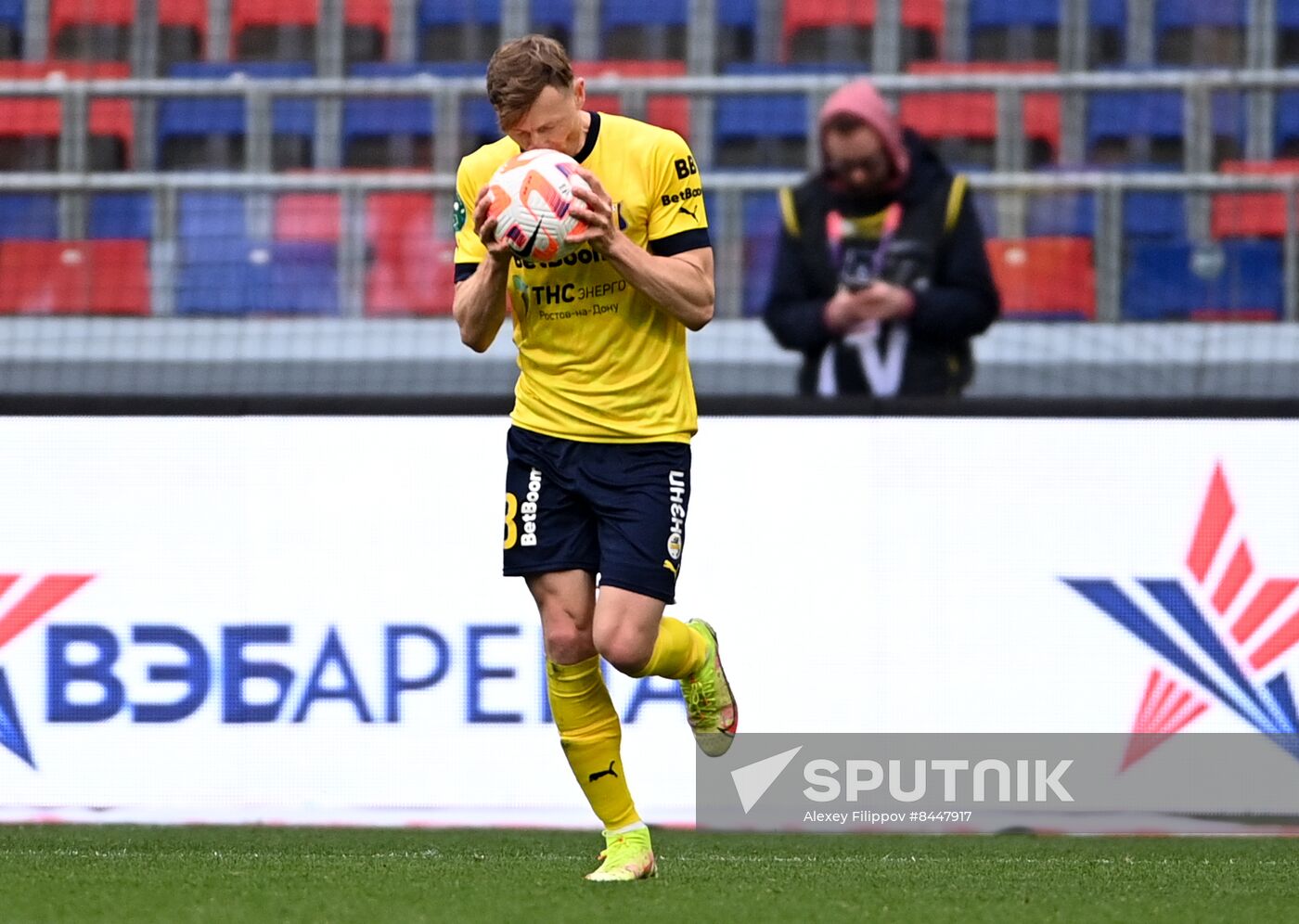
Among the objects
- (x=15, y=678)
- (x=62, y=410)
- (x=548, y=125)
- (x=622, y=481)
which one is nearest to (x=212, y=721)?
(x=15, y=678)

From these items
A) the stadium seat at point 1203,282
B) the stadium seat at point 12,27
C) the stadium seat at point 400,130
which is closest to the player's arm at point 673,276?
the stadium seat at point 1203,282

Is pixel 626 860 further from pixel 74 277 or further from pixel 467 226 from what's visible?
pixel 74 277

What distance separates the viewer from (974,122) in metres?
8.52

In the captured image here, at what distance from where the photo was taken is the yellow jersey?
4.06 meters

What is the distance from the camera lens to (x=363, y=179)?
8.07 meters

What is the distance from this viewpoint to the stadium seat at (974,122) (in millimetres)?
8461

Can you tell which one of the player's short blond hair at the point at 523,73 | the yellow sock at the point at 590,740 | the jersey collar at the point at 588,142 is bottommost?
the yellow sock at the point at 590,740

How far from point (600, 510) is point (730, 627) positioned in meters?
1.78

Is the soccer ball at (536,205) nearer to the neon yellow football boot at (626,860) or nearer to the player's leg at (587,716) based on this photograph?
the player's leg at (587,716)

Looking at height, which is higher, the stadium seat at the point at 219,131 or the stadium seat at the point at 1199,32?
the stadium seat at the point at 1199,32

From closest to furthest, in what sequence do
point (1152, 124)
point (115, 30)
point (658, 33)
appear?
point (1152, 124)
point (115, 30)
point (658, 33)

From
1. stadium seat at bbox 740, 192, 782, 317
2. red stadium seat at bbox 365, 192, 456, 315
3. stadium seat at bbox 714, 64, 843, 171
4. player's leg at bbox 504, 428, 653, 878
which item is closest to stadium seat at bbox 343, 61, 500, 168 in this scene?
red stadium seat at bbox 365, 192, 456, 315

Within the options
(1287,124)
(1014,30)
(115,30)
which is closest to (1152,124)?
(1287,124)

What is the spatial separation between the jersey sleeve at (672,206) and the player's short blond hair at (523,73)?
276mm
